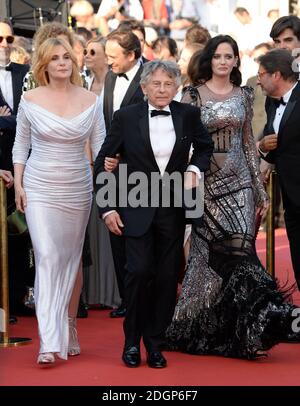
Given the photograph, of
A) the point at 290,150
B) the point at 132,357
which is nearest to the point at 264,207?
the point at 290,150

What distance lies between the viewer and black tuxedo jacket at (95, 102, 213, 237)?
742 centimetres

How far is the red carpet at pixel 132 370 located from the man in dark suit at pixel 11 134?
46.8 inches

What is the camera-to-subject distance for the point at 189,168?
7578 millimetres

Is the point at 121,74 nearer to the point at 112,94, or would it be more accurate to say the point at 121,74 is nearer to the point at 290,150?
the point at 112,94

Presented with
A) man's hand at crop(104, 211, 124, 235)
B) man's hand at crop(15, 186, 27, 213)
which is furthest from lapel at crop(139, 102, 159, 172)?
man's hand at crop(15, 186, 27, 213)

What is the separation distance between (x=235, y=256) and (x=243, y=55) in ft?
27.6

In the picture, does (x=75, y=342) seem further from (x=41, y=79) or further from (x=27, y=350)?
(x=41, y=79)

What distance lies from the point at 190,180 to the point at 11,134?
2.32 meters

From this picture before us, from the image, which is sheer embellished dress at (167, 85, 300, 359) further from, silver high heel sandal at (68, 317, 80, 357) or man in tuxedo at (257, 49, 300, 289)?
silver high heel sandal at (68, 317, 80, 357)

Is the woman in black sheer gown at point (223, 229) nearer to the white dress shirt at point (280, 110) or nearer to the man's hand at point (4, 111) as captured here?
the white dress shirt at point (280, 110)

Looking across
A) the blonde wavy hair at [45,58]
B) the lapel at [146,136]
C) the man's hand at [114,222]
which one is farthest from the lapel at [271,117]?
the man's hand at [114,222]

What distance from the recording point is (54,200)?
7.67 m

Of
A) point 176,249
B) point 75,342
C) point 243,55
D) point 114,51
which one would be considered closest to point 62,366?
point 75,342
